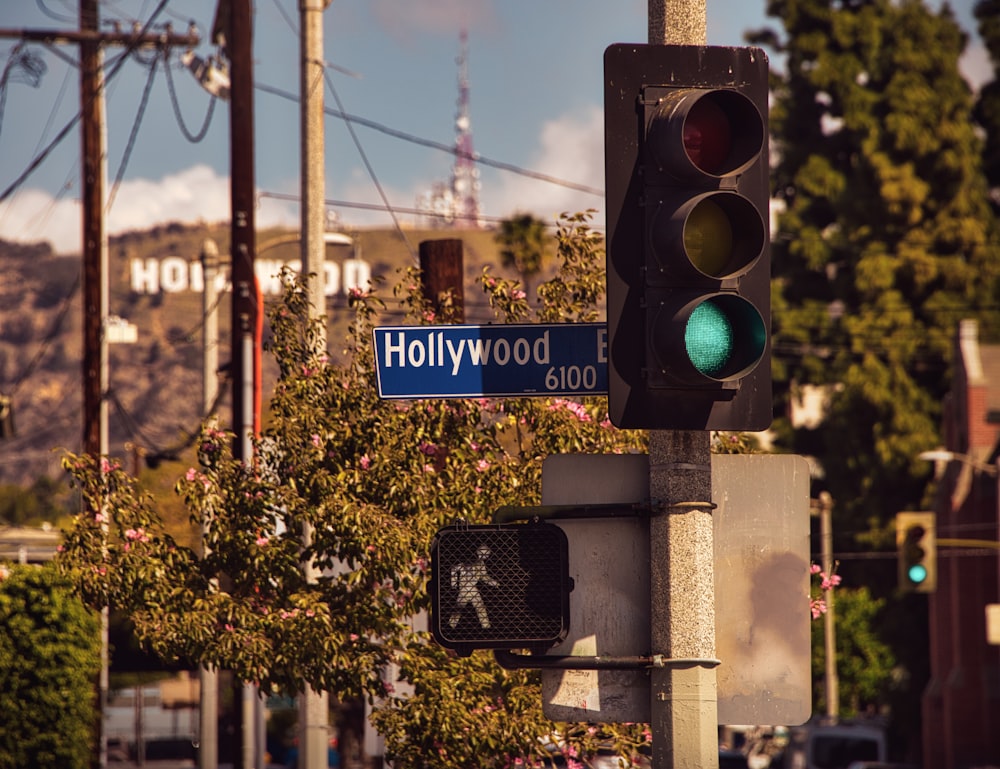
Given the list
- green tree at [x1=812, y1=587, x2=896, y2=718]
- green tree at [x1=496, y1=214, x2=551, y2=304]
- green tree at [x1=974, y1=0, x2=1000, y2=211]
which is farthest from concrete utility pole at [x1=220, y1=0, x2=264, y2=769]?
green tree at [x1=974, y1=0, x2=1000, y2=211]

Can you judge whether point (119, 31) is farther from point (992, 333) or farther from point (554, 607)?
point (992, 333)

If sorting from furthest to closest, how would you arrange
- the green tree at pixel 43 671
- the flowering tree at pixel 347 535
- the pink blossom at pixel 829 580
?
the green tree at pixel 43 671 < the pink blossom at pixel 829 580 < the flowering tree at pixel 347 535

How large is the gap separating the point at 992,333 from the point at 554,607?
52.6 m

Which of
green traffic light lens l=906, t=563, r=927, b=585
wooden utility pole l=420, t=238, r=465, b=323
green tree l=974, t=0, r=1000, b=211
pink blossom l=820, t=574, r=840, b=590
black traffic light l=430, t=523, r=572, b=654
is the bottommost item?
green traffic light lens l=906, t=563, r=927, b=585

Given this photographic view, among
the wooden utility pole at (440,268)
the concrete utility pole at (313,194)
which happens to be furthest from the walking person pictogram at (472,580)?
the concrete utility pole at (313,194)

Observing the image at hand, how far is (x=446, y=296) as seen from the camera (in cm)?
1428

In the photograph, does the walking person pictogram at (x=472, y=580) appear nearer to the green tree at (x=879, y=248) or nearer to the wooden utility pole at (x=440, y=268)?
the wooden utility pole at (x=440, y=268)

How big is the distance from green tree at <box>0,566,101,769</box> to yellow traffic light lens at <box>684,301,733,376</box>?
18.8 metres

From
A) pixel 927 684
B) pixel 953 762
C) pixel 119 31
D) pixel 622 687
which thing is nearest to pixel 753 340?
pixel 622 687

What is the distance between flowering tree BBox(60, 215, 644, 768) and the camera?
1177 centimetres

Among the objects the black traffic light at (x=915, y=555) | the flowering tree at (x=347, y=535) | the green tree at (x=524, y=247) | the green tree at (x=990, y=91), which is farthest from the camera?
the green tree at (x=990, y=91)

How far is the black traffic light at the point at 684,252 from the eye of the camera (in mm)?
5316

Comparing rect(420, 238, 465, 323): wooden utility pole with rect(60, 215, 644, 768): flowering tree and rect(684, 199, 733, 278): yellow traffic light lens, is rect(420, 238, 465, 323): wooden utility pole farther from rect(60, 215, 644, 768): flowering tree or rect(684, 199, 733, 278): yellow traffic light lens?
rect(684, 199, 733, 278): yellow traffic light lens

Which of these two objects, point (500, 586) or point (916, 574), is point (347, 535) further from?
point (916, 574)
